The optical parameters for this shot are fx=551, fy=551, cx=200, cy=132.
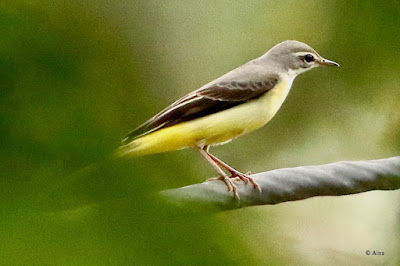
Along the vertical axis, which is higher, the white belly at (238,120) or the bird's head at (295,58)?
the bird's head at (295,58)

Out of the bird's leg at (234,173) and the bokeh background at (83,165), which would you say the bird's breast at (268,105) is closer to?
the bird's leg at (234,173)

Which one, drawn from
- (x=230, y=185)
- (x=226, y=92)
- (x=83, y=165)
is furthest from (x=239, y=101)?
(x=83, y=165)

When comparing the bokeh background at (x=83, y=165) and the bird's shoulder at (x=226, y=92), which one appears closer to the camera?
the bokeh background at (x=83, y=165)

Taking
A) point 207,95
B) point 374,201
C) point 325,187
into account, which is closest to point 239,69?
point 207,95

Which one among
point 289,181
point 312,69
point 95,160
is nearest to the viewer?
point 95,160

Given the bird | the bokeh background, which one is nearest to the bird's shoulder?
the bird

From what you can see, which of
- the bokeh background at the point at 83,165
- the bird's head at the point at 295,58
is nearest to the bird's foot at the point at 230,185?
the bird's head at the point at 295,58

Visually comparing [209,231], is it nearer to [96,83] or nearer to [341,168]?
[96,83]

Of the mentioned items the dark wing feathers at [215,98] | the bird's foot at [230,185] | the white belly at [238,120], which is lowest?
the bird's foot at [230,185]
